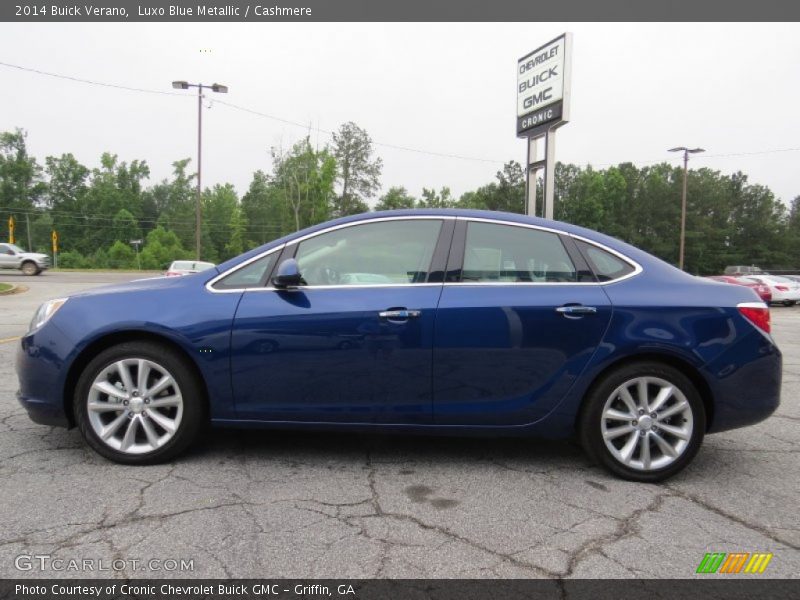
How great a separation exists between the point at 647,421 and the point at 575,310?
2.50ft

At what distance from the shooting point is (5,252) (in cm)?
3148

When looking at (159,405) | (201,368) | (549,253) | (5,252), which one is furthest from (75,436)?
(5,252)

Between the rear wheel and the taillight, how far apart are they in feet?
120

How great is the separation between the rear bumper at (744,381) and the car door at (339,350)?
166 cm

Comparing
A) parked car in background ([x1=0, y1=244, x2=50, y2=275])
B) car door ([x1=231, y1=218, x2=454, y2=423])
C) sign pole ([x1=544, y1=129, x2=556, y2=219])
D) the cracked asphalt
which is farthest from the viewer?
parked car in background ([x1=0, y1=244, x2=50, y2=275])

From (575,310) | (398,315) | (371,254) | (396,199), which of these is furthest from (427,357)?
(396,199)

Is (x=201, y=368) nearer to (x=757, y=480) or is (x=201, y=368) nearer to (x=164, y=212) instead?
(x=757, y=480)

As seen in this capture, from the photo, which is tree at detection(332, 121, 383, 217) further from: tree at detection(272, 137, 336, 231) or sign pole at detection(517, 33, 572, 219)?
sign pole at detection(517, 33, 572, 219)

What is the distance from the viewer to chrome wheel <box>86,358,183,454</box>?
10.5 ft

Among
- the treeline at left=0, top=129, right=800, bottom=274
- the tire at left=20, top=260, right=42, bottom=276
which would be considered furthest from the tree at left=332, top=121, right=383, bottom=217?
the tire at left=20, top=260, right=42, bottom=276

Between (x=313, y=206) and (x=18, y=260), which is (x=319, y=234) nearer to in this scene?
(x=18, y=260)

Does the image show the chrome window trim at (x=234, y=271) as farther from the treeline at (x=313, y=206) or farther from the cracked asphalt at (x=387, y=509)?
the treeline at (x=313, y=206)

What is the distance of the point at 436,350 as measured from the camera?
310 cm

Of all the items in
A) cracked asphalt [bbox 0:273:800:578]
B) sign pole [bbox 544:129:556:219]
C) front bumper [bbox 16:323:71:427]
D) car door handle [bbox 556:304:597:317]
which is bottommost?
cracked asphalt [bbox 0:273:800:578]
